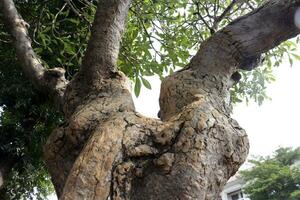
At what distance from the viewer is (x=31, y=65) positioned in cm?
291

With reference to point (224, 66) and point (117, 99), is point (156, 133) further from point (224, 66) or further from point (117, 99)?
point (224, 66)

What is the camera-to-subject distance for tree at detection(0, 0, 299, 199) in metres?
1.65

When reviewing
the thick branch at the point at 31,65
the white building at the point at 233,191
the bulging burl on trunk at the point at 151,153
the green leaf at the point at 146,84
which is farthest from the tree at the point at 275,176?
the bulging burl on trunk at the point at 151,153

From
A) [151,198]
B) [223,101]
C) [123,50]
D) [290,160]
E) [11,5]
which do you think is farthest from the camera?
[290,160]

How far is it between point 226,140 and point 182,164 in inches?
10.8

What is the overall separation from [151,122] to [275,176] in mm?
18452

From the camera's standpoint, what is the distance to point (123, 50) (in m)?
4.85

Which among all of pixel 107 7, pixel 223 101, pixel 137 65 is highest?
pixel 137 65

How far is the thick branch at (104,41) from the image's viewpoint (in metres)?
2.44

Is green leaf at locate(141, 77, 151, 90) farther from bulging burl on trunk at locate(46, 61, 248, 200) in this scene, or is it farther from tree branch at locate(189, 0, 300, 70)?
bulging burl on trunk at locate(46, 61, 248, 200)

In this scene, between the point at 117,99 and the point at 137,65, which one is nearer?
the point at 117,99

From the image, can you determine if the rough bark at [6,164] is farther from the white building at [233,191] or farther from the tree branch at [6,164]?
the white building at [233,191]

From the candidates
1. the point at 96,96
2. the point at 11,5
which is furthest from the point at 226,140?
the point at 11,5

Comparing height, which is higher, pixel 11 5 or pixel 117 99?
pixel 11 5
